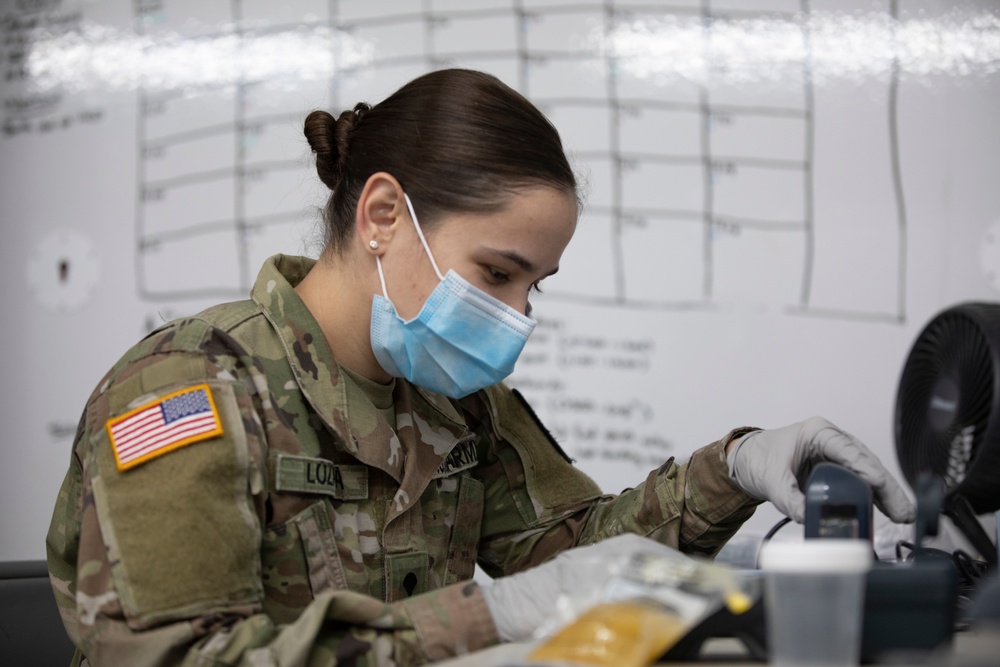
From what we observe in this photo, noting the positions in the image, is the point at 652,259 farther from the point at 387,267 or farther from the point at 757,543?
the point at 387,267

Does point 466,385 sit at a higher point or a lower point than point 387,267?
lower

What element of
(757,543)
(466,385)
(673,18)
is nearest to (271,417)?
(466,385)

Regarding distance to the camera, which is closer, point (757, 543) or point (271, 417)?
point (271, 417)

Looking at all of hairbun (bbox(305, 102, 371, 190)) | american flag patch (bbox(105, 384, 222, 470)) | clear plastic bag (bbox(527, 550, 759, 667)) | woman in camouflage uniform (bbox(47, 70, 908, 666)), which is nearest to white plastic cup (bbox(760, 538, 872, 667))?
clear plastic bag (bbox(527, 550, 759, 667))

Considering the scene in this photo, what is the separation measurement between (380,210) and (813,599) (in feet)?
2.57

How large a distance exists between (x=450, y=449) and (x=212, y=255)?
1.30m

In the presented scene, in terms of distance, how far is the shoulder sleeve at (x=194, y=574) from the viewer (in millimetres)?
869

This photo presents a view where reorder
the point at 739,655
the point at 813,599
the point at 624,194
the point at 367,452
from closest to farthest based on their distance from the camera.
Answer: the point at 813,599, the point at 739,655, the point at 367,452, the point at 624,194

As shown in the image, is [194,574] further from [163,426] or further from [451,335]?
[451,335]

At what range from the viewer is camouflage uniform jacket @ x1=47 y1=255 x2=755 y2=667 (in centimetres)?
88

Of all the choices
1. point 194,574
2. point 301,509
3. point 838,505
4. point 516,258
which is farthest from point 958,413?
point 194,574

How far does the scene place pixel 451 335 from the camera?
3.91 feet

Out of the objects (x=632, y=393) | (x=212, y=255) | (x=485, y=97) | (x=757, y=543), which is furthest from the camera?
(x=212, y=255)

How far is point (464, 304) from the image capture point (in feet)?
3.88
